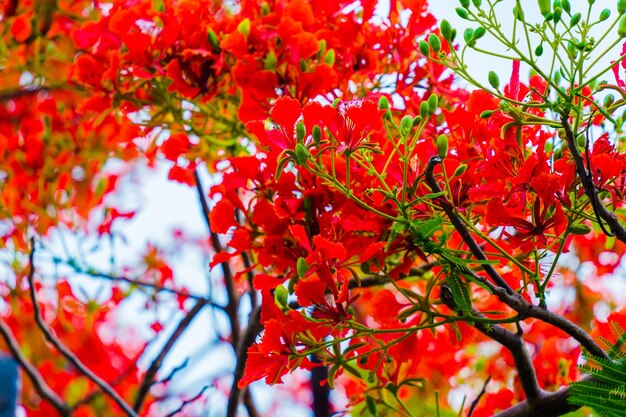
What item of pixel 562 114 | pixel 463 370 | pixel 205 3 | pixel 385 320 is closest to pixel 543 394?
pixel 385 320

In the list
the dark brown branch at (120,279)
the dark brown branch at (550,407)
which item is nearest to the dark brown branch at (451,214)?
the dark brown branch at (550,407)

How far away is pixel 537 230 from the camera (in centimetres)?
107

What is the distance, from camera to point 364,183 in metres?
1.15

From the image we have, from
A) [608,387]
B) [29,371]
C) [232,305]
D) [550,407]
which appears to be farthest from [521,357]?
[29,371]

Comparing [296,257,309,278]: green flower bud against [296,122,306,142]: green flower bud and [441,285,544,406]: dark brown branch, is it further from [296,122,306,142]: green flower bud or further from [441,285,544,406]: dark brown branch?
[441,285,544,406]: dark brown branch

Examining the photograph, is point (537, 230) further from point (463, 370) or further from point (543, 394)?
point (463, 370)

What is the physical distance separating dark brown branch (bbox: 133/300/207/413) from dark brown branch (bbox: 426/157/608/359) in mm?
1188

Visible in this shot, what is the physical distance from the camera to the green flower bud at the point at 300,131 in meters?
0.98

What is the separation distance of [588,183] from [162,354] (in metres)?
1.44

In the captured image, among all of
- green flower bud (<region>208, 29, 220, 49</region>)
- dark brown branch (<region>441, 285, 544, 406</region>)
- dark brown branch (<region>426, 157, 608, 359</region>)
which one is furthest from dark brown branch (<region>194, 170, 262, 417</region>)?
dark brown branch (<region>426, 157, 608, 359</region>)

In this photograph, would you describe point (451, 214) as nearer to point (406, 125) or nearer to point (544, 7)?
point (406, 125)

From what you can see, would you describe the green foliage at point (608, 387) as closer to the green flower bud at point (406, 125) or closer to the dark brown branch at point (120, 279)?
the green flower bud at point (406, 125)

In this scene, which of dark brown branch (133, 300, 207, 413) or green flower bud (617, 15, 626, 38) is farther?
dark brown branch (133, 300, 207, 413)

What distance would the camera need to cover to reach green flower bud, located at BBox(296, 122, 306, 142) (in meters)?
0.98
